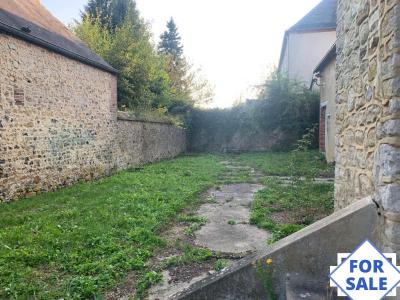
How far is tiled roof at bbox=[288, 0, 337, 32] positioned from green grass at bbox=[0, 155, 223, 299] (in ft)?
55.2

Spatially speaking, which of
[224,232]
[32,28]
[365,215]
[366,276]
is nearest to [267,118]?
Result: [32,28]

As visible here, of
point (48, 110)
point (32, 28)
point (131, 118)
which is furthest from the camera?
point (131, 118)

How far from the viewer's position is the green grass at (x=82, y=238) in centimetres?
325

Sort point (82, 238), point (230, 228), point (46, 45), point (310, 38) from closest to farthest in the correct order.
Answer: point (82, 238), point (230, 228), point (46, 45), point (310, 38)

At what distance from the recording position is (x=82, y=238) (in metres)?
4.46

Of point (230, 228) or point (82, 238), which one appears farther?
point (230, 228)

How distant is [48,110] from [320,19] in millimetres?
18628

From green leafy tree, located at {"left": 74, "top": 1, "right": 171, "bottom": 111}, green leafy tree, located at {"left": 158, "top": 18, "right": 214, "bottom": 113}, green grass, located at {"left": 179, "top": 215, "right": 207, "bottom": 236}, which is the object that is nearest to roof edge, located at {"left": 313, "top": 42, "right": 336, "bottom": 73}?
green grass, located at {"left": 179, "top": 215, "right": 207, "bottom": 236}

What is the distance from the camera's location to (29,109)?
25.1 feet

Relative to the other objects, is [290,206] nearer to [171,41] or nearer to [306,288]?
[306,288]

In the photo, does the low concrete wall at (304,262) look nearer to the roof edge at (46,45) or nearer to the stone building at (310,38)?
the roof edge at (46,45)

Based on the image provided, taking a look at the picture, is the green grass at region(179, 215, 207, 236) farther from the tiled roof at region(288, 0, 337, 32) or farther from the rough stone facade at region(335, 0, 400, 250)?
the tiled roof at region(288, 0, 337, 32)

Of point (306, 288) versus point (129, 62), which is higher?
point (129, 62)

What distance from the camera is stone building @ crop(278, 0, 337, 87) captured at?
791 inches
